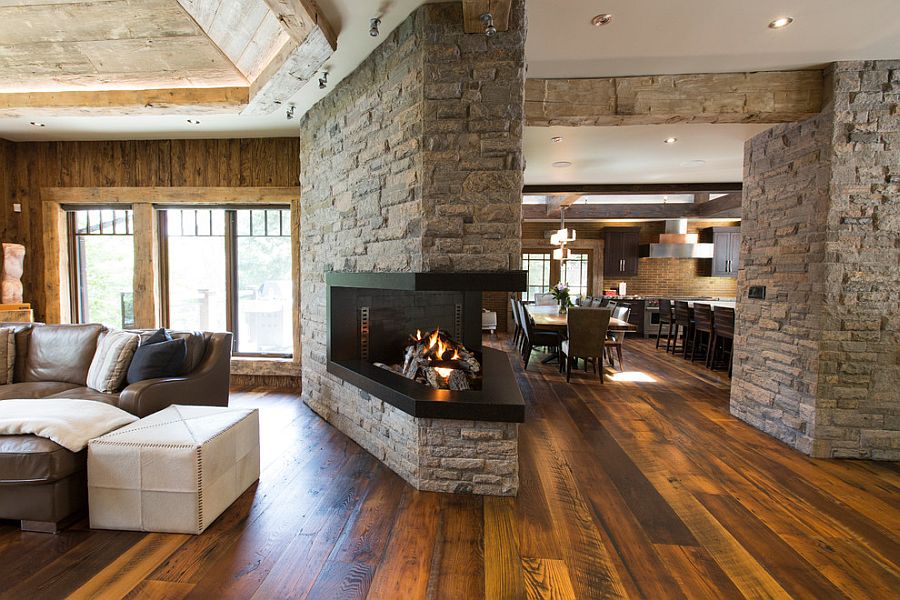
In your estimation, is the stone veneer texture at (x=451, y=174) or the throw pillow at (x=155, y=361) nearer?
the stone veneer texture at (x=451, y=174)

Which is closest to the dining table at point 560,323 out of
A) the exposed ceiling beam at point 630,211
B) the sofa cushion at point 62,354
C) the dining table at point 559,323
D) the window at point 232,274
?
the dining table at point 559,323

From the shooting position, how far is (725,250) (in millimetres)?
9375

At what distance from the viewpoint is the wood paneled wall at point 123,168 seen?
4.75 meters

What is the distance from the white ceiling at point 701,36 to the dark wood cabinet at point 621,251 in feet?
22.4

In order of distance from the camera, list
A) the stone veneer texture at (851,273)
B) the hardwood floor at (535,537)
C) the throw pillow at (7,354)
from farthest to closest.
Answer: the throw pillow at (7,354) → the stone veneer texture at (851,273) → the hardwood floor at (535,537)

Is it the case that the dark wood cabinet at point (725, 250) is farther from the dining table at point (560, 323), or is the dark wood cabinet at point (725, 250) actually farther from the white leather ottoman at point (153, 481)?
the white leather ottoman at point (153, 481)

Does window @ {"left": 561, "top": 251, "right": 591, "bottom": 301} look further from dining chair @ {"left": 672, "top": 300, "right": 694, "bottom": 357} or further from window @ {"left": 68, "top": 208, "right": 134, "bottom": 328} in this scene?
window @ {"left": 68, "top": 208, "right": 134, "bottom": 328}

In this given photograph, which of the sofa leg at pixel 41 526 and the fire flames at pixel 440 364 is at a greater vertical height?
the fire flames at pixel 440 364

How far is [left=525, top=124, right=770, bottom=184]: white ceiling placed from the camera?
4.25 meters

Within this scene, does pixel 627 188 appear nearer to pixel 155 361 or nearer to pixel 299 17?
pixel 299 17

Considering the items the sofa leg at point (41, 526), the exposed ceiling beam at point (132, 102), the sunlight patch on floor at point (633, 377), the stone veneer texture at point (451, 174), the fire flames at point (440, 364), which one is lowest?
the sunlight patch on floor at point (633, 377)

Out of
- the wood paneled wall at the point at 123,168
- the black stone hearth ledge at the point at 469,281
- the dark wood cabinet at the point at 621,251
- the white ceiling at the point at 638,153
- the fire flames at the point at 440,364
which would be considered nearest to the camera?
the black stone hearth ledge at the point at 469,281

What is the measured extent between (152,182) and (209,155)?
741 millimetres

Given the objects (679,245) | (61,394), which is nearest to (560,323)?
(61,394)
